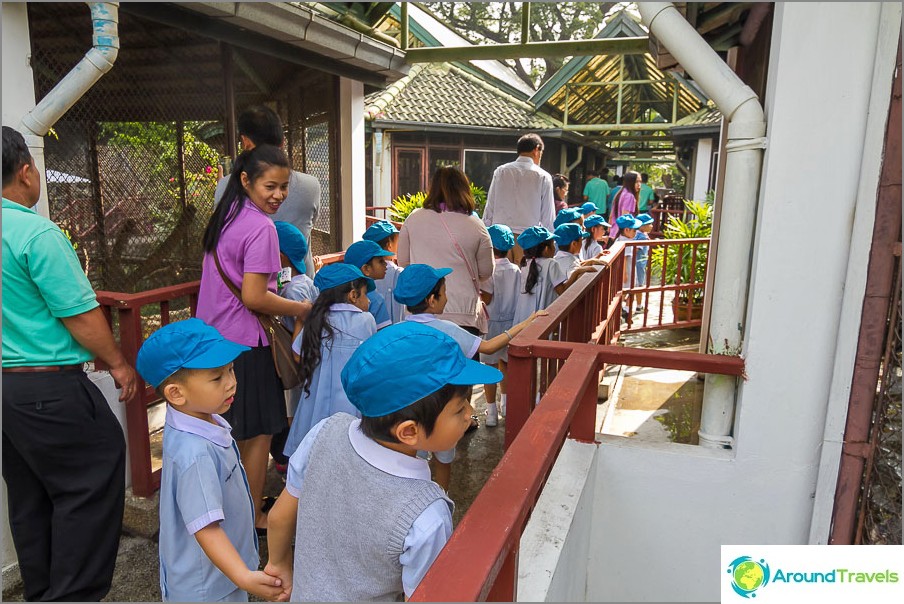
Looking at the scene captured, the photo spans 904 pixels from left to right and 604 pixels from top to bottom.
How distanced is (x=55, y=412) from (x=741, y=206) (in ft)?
8.12

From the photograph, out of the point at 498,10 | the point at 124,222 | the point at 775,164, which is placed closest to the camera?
the point at 775,164

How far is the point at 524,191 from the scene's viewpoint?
5.10 m

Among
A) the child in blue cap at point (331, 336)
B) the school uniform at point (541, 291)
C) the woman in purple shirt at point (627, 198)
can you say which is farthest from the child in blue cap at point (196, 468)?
the woman in purple shirt at point (627, 198)

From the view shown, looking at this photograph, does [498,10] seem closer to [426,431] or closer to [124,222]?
[124,222]

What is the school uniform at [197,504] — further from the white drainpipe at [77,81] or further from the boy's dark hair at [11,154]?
the white drainpipe at [77,81]

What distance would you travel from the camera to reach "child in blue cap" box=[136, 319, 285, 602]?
1.65m

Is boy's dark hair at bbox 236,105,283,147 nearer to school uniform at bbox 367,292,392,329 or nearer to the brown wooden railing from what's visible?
school uniform at bbox 367,292,392,329

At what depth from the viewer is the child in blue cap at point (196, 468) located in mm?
1647

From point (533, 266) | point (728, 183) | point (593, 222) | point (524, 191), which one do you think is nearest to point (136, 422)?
point (533, 266)

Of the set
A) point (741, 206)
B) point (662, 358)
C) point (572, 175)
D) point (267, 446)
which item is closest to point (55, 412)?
point (267, 446)

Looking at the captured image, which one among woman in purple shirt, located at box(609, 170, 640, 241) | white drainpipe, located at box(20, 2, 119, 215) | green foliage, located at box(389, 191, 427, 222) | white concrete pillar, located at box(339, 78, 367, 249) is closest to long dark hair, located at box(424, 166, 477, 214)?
white drainpipe, located at box(20, 2, 119, 215)

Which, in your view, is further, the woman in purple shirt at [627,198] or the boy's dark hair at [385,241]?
the woman in purple shirt at [627,198]

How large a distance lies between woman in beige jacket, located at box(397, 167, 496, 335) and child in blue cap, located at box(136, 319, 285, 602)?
1.90 meters

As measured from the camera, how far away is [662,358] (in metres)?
2.46
